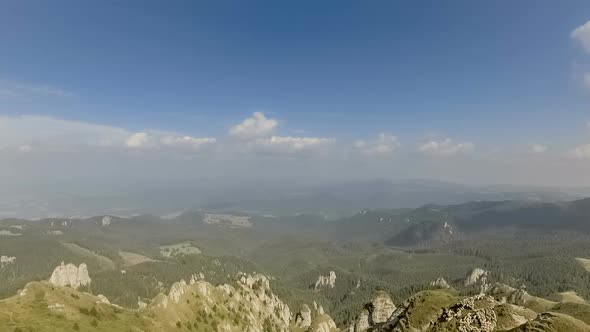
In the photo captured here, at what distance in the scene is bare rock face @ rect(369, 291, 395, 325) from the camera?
151m

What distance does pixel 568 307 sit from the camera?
9881cm

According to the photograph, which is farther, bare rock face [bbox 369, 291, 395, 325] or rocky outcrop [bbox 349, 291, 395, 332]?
rocky outcrop [bbox 349, 291, 395, 332]

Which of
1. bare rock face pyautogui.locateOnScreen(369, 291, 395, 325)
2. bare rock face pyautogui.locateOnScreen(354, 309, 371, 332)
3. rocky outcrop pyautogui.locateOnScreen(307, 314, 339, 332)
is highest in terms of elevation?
bare rock face pyautogui.locateOnScreen(369, 291, 395, 325)

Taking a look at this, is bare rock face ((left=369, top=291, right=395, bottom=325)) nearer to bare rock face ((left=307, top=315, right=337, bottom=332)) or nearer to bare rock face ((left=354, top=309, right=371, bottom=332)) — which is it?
bare rock face ((left=354, top=309, right=371, bottom=332))

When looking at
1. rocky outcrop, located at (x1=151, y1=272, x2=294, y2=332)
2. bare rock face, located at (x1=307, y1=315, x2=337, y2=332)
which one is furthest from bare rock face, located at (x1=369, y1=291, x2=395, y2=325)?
rocky outcrop, located at (x1=151, y1=272, x2=294, y2=332)

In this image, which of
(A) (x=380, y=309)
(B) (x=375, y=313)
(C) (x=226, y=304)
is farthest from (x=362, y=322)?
(C) (x=226, y=304)

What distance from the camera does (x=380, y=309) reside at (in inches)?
6024

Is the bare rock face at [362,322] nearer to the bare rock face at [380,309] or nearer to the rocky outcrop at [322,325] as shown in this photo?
the bare rock face at [380,309]

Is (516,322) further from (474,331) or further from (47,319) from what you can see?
(47,319)

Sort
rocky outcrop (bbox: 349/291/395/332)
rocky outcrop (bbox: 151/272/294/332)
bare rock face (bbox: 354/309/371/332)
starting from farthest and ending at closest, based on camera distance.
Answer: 1. bare rock face (bbox: 354/309/371/332)
2. rocky outcrop (bbox: 349/291/395/332)
3. rocky outcrop (bbox: 151/272/294/332)

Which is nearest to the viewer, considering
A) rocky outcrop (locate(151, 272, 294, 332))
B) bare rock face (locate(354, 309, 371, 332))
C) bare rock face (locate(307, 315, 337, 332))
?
rocky outcrop (locate(151, 272, 294, 332))

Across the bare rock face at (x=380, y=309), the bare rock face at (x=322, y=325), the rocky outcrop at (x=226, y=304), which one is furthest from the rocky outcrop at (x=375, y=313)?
the rocky outcrop at (x=226, y=304)

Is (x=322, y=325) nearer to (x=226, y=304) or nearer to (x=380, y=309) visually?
(x=380, y=309)

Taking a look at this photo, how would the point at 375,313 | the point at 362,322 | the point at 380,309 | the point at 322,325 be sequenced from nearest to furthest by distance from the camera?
1. the point at 375,313
2. the point at 380,309
3. the point at 362,322
4. the point at 322,325
